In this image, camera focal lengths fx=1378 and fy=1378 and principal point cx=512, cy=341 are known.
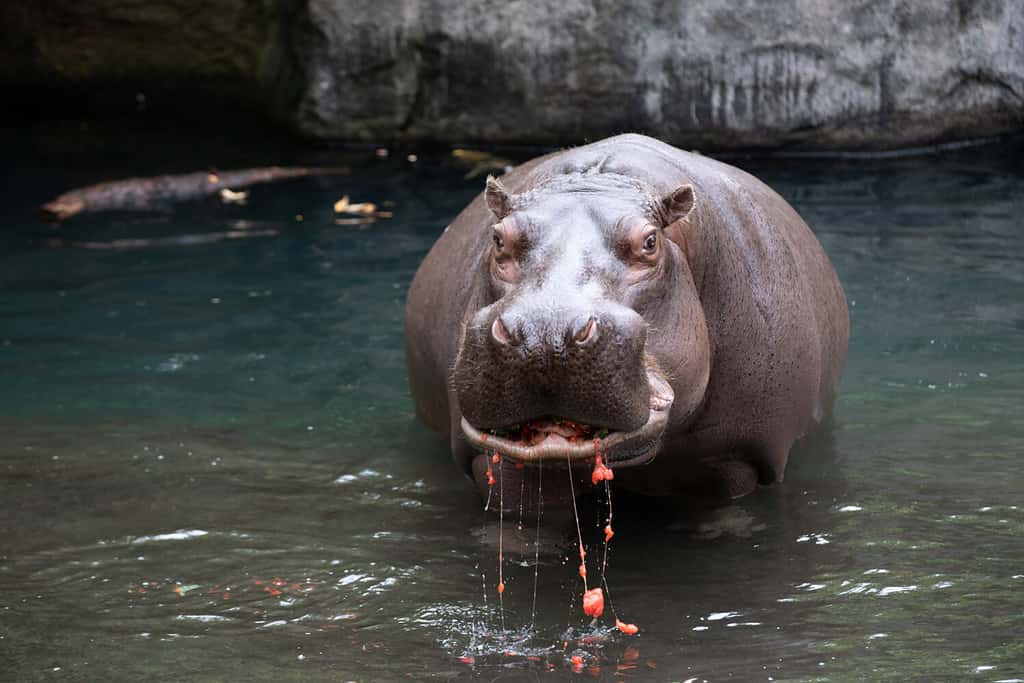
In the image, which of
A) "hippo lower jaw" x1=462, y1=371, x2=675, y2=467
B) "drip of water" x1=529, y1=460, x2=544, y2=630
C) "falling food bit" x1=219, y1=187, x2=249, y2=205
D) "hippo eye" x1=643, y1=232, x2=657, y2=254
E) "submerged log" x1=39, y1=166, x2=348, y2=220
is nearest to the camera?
"hippo lower jaw" x1=462, y1=371, x2=675, y2=467

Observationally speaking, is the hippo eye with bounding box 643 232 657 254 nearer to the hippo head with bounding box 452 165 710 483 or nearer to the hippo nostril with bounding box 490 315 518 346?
the hippo head with bounding box 452 165 710 483

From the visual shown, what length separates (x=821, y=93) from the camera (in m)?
11.5

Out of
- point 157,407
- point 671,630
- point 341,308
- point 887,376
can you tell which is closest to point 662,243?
point 671,630

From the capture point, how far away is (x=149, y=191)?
10.8 meters

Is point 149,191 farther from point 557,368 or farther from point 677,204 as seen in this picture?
point 557,368

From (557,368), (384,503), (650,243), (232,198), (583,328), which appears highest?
(650,243)

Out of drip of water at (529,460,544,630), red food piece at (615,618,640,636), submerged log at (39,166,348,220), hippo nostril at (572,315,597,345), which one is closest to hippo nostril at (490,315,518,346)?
hippo nostril at (572,315,597,345)

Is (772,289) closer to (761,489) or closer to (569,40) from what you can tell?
(761,489)

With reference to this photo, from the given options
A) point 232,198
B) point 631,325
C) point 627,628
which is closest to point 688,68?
point 232,198

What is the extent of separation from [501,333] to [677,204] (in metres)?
0.91

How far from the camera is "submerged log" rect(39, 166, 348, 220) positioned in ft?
34.2

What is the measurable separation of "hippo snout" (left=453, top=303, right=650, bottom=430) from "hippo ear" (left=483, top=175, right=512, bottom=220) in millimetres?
578

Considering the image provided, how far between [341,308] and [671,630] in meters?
4.29

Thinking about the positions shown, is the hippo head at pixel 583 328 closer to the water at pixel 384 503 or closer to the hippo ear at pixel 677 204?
the hippo ear at pixel 677 204
